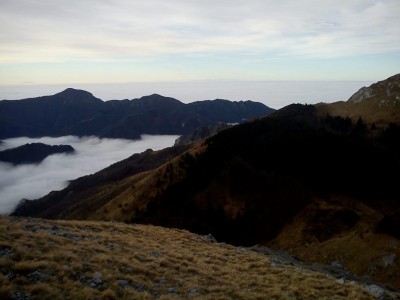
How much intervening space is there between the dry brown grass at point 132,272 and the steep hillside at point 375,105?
128687 millimetres

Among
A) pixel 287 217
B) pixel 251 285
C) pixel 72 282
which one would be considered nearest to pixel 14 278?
pixel 72 282

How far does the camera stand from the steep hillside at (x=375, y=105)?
146 meters

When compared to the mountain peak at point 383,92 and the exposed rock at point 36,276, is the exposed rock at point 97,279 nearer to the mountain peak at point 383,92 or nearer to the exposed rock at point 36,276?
the exposed rock at point 36,276

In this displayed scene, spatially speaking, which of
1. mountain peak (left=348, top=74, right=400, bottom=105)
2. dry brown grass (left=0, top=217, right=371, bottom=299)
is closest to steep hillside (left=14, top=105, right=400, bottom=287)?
dry brown grass (left=0, top=217, right=371, bottom=299)

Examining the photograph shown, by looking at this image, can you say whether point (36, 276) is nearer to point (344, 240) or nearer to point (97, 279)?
point (97, 279)

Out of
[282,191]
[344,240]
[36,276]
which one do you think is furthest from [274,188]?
[36,276]

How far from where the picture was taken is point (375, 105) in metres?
162

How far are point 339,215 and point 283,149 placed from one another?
32.1 m

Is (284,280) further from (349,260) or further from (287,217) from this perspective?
(287,217)

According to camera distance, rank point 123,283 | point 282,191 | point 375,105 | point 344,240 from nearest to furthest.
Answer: point 123,283 → point 344,240 → point 282,191 → point 375,105

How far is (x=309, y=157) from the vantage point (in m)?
96.4

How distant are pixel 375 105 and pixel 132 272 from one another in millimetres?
165846

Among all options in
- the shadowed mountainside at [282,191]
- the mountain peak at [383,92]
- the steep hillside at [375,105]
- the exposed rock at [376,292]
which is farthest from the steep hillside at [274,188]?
the mountain peak at [383,92]

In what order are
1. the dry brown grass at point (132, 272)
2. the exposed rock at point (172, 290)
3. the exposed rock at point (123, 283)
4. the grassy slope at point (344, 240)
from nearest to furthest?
the dry brown grass at point (132, 272) < the exposed rock at point (123, 283) < the exposed rock at point (172, 290) < the grassy slope at point (344, 240)
